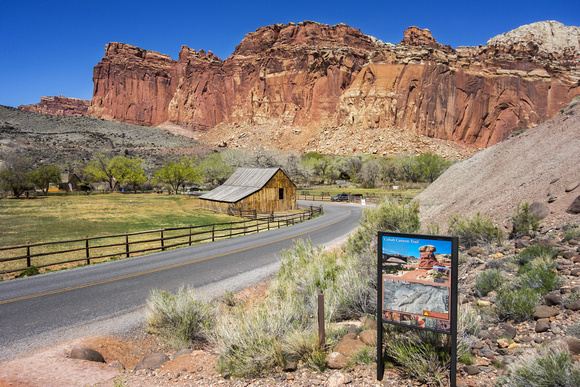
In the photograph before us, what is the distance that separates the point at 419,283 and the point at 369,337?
1.61 m

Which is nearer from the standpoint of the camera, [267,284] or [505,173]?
[267,284]

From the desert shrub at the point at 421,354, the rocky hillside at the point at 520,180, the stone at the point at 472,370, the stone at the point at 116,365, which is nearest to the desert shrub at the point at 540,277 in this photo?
the desert shrub at the point at 421,354

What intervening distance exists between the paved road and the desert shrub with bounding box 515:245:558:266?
7.25 meters

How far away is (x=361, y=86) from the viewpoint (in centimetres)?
10562

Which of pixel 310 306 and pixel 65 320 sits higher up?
pixel 310 306

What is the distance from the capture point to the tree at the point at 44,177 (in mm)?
49438

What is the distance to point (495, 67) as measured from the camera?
353 ft

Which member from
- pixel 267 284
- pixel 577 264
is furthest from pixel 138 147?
pixel 577 264

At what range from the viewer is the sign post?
3945mm

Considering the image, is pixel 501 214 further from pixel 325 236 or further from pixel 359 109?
pixel 359 109

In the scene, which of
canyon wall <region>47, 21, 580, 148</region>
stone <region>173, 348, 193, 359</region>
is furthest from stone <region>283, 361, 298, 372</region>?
canyon wall <region>47, 21, 580, 148</region>

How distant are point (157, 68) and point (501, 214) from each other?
588 ft

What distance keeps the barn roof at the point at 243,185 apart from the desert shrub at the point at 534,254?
2746 cm

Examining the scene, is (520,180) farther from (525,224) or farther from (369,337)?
(369,337)
